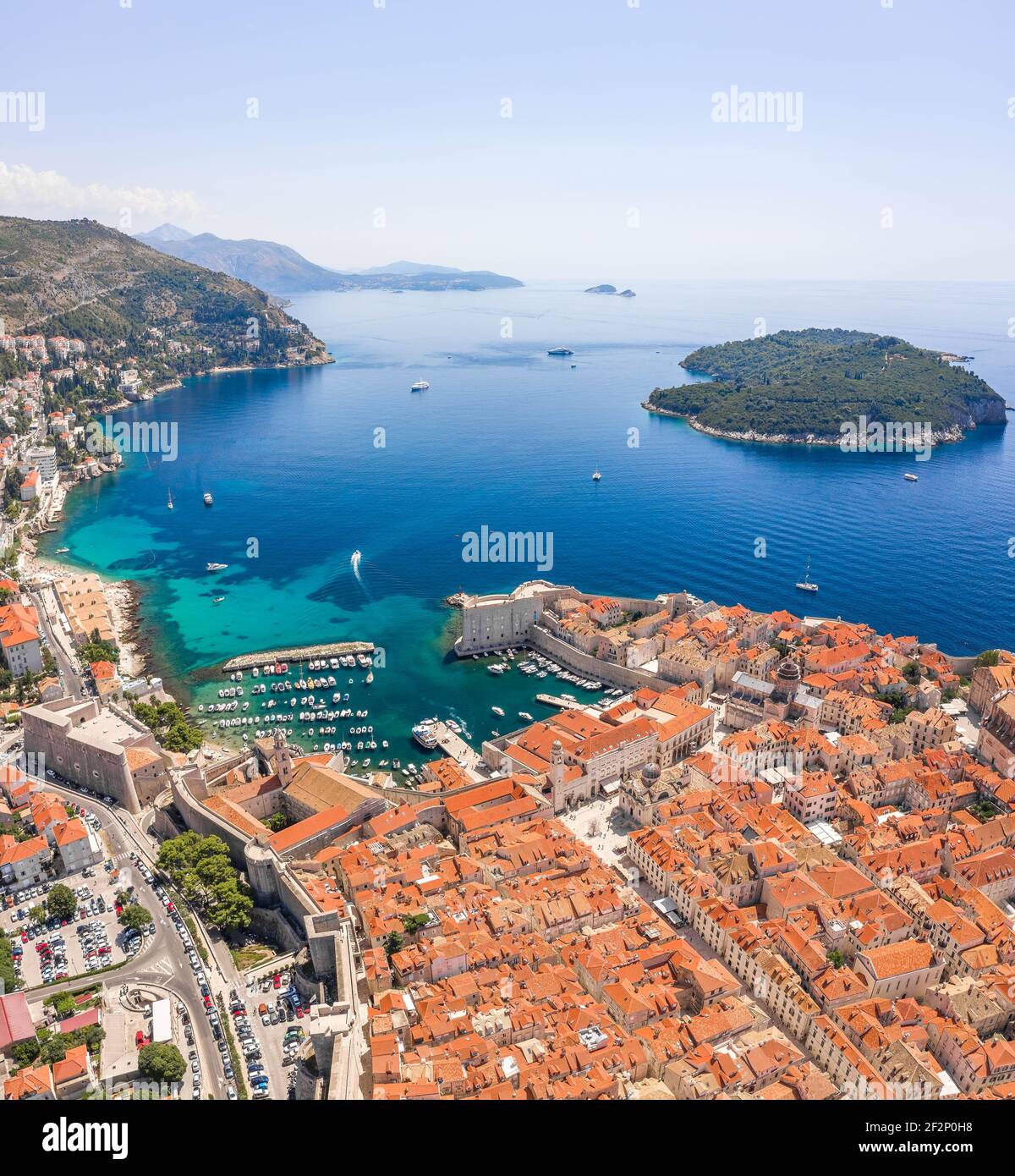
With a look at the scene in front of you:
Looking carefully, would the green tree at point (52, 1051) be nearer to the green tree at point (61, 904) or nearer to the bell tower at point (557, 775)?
the green tree at point (61, 904)

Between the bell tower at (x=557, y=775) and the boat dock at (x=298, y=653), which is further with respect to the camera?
the boat dock at (x=298, y=653)

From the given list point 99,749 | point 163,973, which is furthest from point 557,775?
point 99,749

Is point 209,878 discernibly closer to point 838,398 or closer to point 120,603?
point 120,603

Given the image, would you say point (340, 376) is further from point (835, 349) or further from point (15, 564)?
point (15, 564)

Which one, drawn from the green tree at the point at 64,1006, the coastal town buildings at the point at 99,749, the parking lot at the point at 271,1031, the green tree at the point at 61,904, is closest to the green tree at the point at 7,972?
the green tree at the point at 64,1006

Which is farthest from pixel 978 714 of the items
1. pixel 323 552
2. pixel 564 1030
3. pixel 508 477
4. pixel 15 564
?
pixel 15 564

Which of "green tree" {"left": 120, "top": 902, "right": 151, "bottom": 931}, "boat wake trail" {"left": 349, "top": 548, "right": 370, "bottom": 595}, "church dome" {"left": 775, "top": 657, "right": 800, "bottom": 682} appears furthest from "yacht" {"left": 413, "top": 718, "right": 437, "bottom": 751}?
"boat wake trail" {"left": 349, "top": 548, "right": 370, "bottom": 595}
